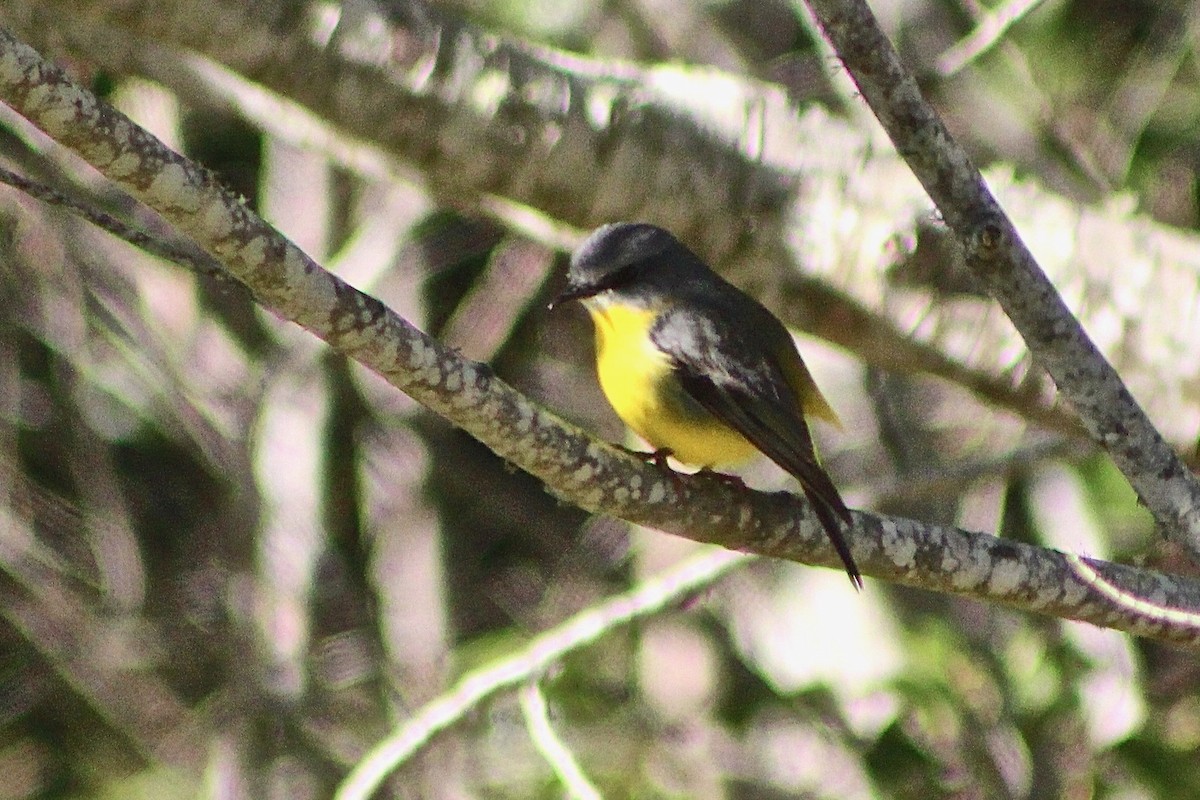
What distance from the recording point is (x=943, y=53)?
22.0ft

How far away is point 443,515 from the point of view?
8.17 m

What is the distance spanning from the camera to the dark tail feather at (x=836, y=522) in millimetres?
3086

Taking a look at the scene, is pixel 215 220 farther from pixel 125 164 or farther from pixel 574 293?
pixel 574 293

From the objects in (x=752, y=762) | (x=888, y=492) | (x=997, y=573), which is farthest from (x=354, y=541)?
(x=997, y=573)

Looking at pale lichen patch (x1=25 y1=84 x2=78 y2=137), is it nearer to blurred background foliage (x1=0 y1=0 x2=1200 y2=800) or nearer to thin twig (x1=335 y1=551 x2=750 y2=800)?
thin twig (x1=335 y1=551 x2=750 y2=800)

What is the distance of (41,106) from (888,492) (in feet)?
10.3

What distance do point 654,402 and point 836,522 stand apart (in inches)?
32.0

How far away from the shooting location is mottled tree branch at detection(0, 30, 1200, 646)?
2314mm

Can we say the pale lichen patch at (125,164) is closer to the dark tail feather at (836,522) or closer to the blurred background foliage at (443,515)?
the dark tail feather at (836,522)

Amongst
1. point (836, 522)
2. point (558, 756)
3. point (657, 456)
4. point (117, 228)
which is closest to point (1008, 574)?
point (836, 522)

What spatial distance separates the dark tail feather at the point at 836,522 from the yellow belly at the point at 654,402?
1.93 feet

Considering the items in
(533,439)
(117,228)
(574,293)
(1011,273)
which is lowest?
(117,228)

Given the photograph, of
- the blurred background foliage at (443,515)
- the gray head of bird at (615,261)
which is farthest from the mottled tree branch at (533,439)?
the blurred background foliage at (443,515)

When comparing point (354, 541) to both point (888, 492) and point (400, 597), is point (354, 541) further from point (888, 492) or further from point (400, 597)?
point (888, 492)
